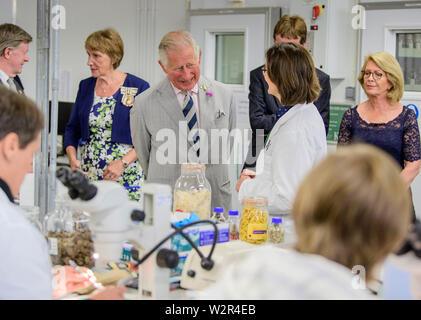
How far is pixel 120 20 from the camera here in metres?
5.80

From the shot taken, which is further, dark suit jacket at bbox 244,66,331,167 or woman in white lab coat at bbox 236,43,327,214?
dark suit jacket at bbox 244,66,331,167

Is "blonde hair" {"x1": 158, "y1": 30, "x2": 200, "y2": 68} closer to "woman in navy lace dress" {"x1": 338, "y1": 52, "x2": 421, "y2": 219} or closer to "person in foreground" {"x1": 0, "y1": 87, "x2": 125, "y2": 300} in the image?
"woman in navy lace dress" {"x1": 338, "y1": 52, "x2": 421, "y2": 219}

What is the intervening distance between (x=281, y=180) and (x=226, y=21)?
3.04 m

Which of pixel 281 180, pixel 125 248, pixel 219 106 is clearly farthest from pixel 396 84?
pixel 125 248

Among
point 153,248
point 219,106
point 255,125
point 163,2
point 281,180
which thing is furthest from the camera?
point 163,2

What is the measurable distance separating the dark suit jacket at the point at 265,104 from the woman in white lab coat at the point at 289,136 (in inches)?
39.5

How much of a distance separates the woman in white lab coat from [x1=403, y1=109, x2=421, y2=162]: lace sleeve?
968 mm

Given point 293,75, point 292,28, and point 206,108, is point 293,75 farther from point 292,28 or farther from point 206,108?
point 292,28

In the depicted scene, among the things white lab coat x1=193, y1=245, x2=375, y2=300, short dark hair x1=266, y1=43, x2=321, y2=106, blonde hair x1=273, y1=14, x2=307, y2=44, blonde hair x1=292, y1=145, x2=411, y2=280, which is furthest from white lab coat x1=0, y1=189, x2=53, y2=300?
blonde hair x1=273, y1=14, x2=307, y2=44

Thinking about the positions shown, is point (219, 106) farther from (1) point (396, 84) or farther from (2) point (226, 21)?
(2) point (226, 21)

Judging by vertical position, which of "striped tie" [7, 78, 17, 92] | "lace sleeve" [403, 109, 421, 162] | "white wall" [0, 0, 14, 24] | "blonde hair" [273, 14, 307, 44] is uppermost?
"white wall" [0, 0, 14, 24]

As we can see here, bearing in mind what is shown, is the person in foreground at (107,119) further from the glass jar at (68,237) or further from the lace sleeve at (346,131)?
the glass jar at (68,237)

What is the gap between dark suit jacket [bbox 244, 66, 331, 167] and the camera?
3.74 metres

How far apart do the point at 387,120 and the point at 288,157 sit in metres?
1.20
